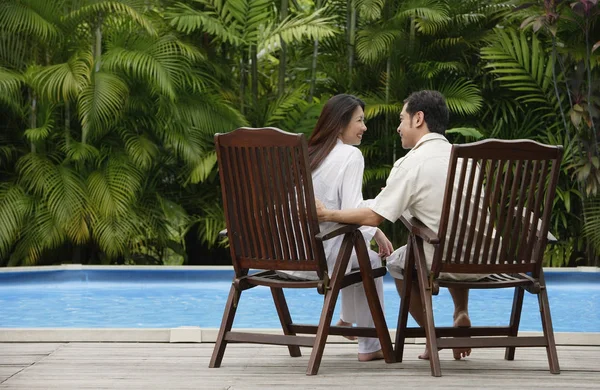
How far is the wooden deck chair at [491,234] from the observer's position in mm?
3641

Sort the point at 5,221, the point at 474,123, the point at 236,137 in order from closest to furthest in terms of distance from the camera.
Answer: the point at 236,137
the point at 5,221
the point at 474,123

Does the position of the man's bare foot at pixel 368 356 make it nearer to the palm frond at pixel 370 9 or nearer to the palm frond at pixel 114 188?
the palm frond at pixel 114 188

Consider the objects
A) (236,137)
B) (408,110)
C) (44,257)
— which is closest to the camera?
(236,137)

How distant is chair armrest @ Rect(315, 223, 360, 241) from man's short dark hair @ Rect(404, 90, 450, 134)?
1.79 ft

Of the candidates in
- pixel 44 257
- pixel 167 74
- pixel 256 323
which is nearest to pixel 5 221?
pixel 44 257

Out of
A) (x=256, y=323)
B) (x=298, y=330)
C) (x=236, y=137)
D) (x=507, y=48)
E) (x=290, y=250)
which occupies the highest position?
(x=507, y=48)

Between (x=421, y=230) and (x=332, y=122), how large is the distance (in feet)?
1.99

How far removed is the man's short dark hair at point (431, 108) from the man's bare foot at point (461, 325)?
75cm

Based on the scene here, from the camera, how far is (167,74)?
8.89m

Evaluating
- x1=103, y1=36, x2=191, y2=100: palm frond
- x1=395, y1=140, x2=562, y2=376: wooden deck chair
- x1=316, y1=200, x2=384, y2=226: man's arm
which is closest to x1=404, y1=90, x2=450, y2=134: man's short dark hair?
x1=395, y1=140, x2=562, y2=376: wooden deck chair

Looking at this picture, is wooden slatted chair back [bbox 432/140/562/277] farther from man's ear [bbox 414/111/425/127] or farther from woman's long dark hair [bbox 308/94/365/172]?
woman's long dark hair [bbox 308/94/365/172]

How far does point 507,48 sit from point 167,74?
314 centimetres

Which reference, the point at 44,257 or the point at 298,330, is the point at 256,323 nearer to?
the point at 298,330

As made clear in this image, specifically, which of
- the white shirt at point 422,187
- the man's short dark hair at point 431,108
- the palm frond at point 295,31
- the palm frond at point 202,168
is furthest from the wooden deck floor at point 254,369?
the palm frond at point 295,31
